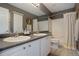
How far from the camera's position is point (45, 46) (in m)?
1.38

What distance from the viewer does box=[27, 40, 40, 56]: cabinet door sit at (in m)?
1.25

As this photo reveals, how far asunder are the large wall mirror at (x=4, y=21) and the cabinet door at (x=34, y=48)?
14.4 inches

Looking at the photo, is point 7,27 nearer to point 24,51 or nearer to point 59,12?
point 24,51

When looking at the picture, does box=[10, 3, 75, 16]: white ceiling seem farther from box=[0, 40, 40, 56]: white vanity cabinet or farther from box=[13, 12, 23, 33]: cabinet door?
box=[0, 40, 40, 56]: white vanity cabinet

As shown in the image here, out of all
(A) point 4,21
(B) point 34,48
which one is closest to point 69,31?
(B) point 34,48

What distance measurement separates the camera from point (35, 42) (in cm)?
132

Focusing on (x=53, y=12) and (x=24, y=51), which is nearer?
(x=24, y=51)

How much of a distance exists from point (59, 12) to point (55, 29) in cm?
25

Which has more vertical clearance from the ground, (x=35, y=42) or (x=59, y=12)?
(x=59, y=12)

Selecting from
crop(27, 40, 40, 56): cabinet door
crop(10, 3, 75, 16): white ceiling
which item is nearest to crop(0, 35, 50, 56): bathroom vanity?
crop(27, 40, 40, 56): cabinet door

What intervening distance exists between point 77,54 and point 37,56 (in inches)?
21.6

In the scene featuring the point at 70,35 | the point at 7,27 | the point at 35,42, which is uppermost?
the point at 7,27

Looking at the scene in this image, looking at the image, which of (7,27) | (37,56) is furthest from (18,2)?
(37,56)

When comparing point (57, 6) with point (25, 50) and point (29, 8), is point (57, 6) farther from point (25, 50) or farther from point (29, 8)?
point (25, 50)
